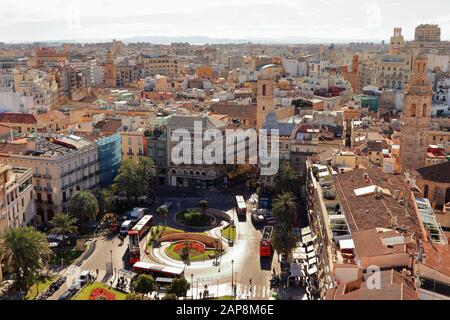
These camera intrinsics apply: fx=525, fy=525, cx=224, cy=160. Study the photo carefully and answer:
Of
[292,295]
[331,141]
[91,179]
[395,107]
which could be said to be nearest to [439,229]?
A: [292,295]

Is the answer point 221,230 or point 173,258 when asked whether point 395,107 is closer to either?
point 221,230

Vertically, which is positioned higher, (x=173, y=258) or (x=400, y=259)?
(x=400, y=259)

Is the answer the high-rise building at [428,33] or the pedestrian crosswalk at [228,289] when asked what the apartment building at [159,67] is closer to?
the high-rise building at [428,33]

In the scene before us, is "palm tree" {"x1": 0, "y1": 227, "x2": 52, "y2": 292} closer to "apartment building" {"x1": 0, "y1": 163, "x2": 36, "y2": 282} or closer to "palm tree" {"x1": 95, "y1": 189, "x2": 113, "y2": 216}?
"apartment building" {"x1": 0, "y1": 163, "x2": 36, "y2": 282}

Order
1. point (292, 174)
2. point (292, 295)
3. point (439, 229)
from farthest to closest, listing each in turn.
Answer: point (292, 174)
point (292, 295)
point (439, 229)

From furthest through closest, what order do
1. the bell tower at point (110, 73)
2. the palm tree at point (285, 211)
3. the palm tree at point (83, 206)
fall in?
the bell tower at point (110, 73) → the palm tree at point (83, 206) → the palm tree at point (285, 211)

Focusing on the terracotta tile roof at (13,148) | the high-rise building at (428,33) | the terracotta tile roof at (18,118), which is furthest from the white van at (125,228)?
the high-rise building at (428,33)

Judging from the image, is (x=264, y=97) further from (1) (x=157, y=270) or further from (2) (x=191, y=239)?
(1) (x=157, y=270)

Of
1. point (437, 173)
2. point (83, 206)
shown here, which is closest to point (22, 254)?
point (83, 206)
